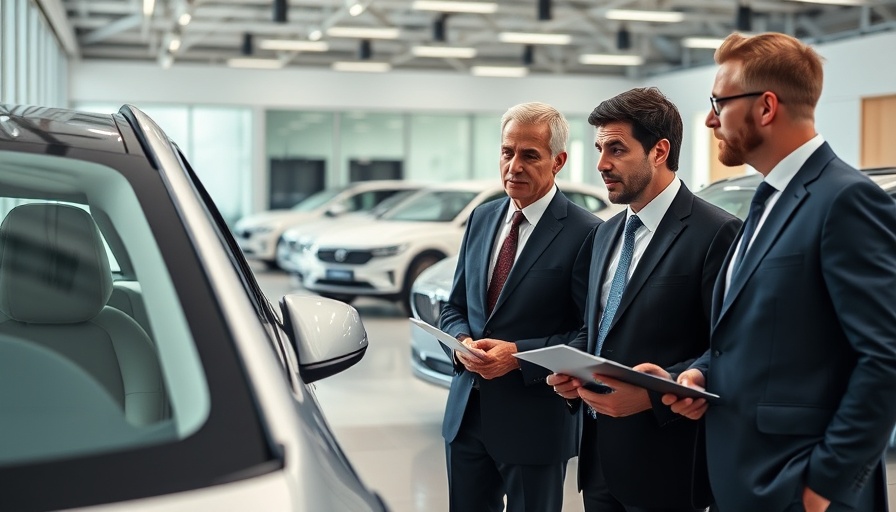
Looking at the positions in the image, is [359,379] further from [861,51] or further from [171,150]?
[861,51]

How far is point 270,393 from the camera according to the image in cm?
124

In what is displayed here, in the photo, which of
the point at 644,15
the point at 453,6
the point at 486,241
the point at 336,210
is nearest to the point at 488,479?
the point at 486,241

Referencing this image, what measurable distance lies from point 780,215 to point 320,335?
32.2 inches

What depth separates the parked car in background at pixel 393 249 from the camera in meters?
9.67

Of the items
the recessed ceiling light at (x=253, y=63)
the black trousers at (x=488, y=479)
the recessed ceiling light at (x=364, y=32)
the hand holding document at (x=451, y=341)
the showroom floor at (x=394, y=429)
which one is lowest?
the showroom floor at (x=394, y=429)

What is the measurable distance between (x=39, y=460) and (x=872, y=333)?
4.00 ft

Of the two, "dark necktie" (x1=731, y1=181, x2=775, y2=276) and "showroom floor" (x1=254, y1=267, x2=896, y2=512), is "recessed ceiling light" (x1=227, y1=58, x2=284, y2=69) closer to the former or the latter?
"showroom floor" (x1=254, y1=267, x2=896, y2=512)

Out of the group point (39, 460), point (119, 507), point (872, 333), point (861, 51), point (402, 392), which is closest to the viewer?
point (119, 507)

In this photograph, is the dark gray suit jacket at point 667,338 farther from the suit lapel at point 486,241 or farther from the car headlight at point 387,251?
the car headlight at point 387,251

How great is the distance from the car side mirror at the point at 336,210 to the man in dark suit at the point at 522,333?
11007 millimetres

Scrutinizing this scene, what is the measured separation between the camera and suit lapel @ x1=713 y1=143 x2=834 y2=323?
1.73 m

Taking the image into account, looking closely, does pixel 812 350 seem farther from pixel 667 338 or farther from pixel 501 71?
pixel 501 71

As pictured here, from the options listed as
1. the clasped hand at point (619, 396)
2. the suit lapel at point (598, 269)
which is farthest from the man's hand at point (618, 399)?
the suit lapel at point (598, 269)

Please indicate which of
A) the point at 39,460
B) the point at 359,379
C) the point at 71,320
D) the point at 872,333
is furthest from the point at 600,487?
the point at 359,379
